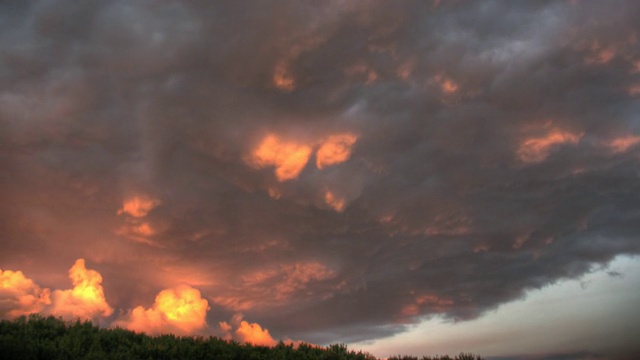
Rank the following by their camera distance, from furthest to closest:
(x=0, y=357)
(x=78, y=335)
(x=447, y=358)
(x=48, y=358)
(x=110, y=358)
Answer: (x=447, y=358) → (x=78, y=335) → (x=110, y=358) → (x=48, y=358) → (x=0, y=357)

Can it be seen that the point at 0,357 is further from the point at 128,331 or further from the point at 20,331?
the point at 128,331

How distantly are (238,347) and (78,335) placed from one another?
702 centimetres

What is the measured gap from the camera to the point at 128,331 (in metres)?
25.0

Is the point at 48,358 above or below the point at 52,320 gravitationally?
below

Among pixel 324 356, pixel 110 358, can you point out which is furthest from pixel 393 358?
pixel 110 358

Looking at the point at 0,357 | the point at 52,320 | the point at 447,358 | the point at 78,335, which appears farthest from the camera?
the point at 447,358

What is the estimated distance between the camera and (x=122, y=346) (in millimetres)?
22203

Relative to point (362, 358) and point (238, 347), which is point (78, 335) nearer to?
point (238, 347)

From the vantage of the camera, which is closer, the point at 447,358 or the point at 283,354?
the point at 283,354

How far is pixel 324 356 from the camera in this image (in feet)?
81.1

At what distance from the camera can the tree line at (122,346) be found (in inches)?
761

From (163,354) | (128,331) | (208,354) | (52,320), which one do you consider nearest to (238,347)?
(208,354)

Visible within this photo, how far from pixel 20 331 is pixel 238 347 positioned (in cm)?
920

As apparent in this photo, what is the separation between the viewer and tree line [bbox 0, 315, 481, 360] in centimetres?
1933
